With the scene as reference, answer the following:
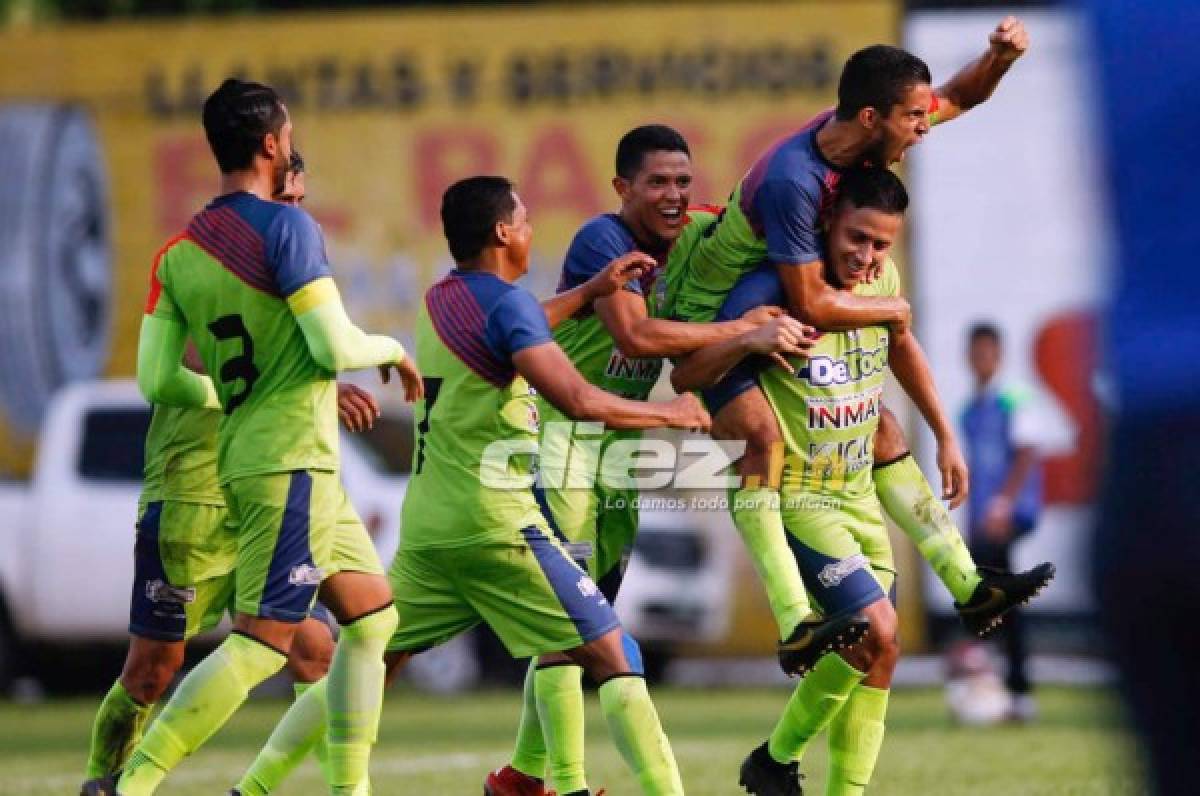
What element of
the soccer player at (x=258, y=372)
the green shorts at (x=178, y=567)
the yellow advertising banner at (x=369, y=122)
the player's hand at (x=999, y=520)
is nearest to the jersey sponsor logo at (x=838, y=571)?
the soccer player at (x=258, y=372)

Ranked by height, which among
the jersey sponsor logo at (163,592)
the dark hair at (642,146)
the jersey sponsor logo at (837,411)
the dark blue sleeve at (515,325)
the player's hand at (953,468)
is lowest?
the jersey sponsor logo at (163,592)

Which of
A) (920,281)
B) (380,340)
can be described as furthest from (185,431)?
(920,281)

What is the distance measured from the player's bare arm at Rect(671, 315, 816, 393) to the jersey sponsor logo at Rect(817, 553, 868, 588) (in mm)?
681

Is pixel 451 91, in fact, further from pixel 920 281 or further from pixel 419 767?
pixel 419 767

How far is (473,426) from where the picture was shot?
7.39 metres

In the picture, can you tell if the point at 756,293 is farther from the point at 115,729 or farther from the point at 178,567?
the point at 115,729

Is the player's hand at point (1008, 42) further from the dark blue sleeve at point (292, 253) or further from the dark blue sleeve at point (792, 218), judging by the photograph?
the dark blue sleeve at point (292, 253)

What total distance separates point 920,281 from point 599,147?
→ 3130 millimetres

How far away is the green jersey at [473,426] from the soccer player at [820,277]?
0.81 m

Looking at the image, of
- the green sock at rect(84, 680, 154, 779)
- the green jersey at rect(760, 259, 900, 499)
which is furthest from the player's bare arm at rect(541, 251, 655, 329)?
the green sock at rect(84, 680, 154, 779)

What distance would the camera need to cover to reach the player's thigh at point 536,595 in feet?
23.8

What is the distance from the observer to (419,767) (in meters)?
11.6

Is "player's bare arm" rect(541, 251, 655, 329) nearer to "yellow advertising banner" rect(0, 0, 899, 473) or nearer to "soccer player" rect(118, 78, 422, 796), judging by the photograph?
"soccer player" rect(118, 78, 422, 796)

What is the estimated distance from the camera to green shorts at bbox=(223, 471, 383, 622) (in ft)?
23.5
